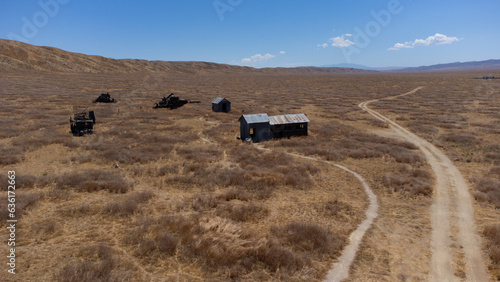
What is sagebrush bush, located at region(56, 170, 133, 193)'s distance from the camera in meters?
12.3

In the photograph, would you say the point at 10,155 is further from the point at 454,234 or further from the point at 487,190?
the point at 487,190

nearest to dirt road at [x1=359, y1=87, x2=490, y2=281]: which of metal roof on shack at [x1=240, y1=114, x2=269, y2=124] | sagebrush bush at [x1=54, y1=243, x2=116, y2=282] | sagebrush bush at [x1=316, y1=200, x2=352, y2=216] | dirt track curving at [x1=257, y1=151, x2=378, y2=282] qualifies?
dirt track curving at [x1=257, y1=151, x2=378, y2=282]

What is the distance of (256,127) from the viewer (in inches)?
862

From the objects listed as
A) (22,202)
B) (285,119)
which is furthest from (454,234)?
(22,202)

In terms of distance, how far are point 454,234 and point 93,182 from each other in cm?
1467

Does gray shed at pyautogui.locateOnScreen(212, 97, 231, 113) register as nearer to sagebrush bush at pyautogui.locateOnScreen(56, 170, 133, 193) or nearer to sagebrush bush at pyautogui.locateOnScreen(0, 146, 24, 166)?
sagebrush bush at pyautogui.locateOnScreen(0, 146, 24, 166)

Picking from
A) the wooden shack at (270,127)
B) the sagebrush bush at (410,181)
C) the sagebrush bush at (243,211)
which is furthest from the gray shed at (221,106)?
the sagebrush bush at (243,211)

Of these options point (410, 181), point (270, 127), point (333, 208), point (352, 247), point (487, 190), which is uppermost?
point (270, 127)

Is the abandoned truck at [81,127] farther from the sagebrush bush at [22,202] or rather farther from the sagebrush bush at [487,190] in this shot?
the sagebrush bush at [487,190]

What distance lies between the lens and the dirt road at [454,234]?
768cm

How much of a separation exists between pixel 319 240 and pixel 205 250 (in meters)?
3.61

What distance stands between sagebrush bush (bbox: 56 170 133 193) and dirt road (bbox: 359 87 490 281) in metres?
12.1

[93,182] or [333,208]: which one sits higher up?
[93,182]

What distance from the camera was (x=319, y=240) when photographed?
346 inches
